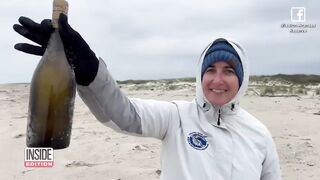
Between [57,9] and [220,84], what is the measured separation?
1.02 meters

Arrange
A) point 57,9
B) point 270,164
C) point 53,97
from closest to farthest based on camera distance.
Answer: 1. point 57,9
2. point 53,97
3. point 270,164

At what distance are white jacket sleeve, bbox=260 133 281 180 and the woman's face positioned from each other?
1.45 ft

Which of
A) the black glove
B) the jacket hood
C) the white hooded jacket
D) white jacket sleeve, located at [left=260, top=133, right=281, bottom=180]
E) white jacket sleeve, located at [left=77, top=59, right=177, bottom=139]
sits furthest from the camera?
white jacket sleeve, located at [left=260, top=133, right=281, bottom=180]

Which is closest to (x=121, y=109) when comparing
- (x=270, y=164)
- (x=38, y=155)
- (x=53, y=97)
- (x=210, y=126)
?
(x=53, y=97)

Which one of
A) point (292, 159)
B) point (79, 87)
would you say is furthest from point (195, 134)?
point (292, 159)

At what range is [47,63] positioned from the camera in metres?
2.12

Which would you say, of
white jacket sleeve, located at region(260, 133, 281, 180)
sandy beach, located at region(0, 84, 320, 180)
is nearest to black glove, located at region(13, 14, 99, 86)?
white jacket sleeve, located at region(260, 133, 281, 180)

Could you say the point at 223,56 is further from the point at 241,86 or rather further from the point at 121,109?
the point at 121,109

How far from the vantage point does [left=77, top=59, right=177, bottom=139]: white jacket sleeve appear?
2078 mm

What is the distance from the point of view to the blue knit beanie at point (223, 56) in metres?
2.54

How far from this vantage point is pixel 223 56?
2543 millimetres

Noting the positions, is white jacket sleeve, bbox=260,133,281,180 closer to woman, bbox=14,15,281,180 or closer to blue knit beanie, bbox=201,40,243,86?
woman, bbox=14,15,281,180

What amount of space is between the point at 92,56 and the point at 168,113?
703 mm

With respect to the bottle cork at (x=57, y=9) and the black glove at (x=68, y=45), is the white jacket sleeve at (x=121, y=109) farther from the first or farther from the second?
the bottle cork at (x=57, y=9)
